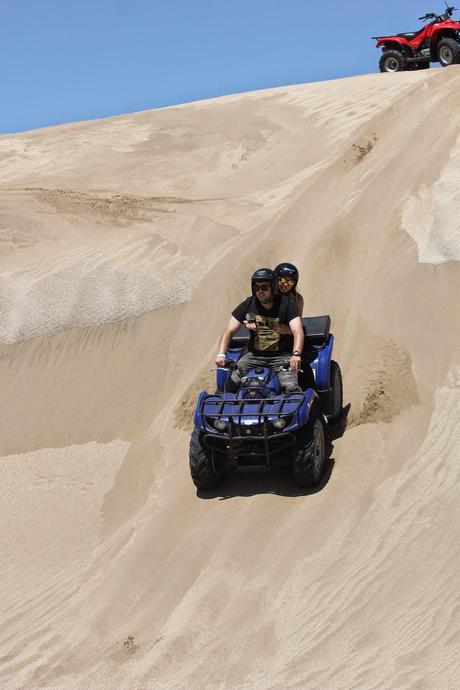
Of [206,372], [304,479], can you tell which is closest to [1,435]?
[206,372]

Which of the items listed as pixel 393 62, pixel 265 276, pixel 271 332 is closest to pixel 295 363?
pixel 271 332

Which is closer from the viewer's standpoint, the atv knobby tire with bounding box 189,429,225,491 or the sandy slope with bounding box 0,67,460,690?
the sandy slope with bounding box 0,67,460,690

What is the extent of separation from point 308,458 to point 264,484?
64 cm

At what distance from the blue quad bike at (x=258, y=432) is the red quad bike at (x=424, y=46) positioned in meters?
16.3

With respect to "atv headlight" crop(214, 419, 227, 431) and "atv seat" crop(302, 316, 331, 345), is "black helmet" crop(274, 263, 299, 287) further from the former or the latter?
"atv headlight" crop(214, 419, 227, 431)

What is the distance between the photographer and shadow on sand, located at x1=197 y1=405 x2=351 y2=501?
26.4 feet

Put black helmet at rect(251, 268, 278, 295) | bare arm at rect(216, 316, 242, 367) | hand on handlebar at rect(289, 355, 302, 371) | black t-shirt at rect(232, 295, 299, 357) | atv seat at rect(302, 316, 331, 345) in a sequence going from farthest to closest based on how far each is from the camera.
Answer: atv seat at rect(302, 316, 331, 345) → bare arm at rect(216, 316, 242, 367) → black t-shirt at rect(232, 295, 299, 357) → black helmet at rect(251, 268, 278, 295) → hand on handlebar at rect(289, 355, 302, 371)

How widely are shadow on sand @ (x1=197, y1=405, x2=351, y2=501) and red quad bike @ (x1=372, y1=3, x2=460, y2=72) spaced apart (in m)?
16.4

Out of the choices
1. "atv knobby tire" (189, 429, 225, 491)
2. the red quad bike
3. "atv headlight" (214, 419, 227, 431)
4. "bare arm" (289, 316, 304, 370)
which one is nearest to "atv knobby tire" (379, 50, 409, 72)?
the red quad bike

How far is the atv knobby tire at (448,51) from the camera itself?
22.0 meters

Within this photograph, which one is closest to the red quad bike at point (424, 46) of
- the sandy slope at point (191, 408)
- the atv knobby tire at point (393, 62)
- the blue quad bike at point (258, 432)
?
the atv knobby tire at point (393, 62)

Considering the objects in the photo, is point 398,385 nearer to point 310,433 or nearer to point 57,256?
point 310,433

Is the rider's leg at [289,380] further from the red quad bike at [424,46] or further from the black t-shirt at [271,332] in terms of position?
the red quad bike at [424,46]

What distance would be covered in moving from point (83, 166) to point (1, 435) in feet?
29.1
